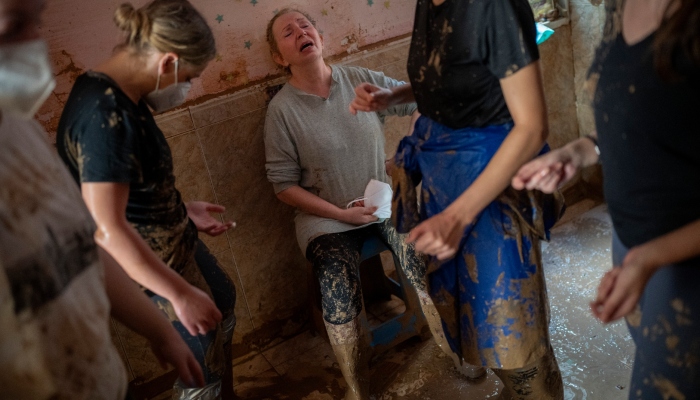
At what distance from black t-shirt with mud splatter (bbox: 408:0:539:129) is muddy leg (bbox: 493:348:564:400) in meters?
0.70

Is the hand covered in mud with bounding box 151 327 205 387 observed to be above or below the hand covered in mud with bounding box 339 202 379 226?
above

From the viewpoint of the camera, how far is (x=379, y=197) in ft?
7.47

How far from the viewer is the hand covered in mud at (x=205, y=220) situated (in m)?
1.93

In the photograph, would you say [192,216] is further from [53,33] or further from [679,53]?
[679,53]

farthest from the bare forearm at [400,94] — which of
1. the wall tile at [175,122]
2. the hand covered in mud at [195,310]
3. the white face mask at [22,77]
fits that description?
the white face mask at [22,77]

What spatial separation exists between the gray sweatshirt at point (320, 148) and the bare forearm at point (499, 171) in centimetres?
96

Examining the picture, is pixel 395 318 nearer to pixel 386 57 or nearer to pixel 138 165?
pixel 386 57

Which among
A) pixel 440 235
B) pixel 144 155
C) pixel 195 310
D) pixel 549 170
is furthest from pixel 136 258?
pixel 549 170

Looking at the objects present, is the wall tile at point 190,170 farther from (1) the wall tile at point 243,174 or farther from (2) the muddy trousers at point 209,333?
(2) the muddy trousers at point 209,333

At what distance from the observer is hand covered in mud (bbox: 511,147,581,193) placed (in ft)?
3.87

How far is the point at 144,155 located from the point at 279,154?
2.71 ft

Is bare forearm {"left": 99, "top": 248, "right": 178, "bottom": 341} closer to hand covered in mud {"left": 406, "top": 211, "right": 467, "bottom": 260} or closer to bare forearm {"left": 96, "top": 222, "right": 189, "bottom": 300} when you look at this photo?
bare forearm {"left": 96, "top": 222, "right": 189, "bottom": 300}

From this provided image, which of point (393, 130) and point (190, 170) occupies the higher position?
point (190, 170)

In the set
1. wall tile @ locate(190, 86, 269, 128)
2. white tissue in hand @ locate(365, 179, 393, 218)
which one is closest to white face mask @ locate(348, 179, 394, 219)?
white tissue in hand @ locate(365, 179, 393, 218)
